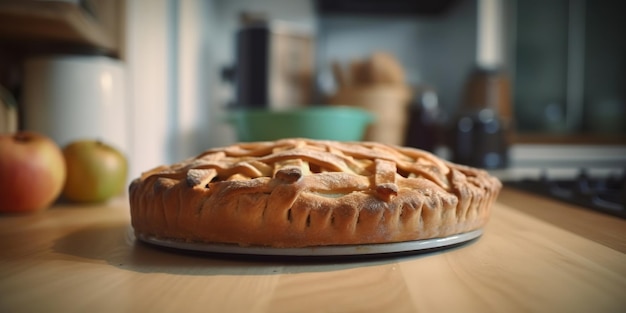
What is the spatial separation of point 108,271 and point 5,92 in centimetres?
67

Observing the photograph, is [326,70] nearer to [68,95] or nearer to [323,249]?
[68,95]

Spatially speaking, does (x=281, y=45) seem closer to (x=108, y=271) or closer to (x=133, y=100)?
(x=133, y=100)

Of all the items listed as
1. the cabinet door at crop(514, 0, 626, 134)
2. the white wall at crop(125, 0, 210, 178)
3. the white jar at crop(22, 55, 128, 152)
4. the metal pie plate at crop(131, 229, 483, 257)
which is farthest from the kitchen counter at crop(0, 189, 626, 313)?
the cabinet door at crop(514, 0, 626, 134)

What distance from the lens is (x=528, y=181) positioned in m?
1.13

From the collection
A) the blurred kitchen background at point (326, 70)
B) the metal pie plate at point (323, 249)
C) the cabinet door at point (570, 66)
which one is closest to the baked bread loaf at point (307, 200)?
the metal pie plate at point (323, 249)

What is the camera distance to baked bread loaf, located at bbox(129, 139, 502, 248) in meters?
0.44

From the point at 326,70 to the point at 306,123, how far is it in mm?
858

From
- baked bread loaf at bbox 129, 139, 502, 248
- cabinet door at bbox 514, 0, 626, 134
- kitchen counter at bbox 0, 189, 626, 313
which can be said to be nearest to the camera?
kitchen counter at bbox 0, 189, 626, 313

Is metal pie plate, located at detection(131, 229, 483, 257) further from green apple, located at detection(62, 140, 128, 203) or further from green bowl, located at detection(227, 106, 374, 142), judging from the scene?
green bowl, located at detection(227, 106, 374, 142)

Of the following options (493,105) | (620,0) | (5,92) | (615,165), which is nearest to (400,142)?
(493,105)

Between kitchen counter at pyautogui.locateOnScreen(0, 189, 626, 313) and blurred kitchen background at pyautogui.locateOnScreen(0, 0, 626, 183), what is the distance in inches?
18.0

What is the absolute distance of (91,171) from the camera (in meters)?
0.85

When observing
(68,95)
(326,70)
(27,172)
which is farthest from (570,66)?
(27,172)

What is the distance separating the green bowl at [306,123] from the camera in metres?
1.13
